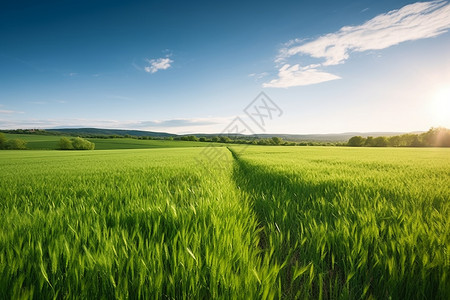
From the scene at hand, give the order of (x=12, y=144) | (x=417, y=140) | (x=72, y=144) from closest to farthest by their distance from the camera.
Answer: (x=12, y=144) → (x=72, y=144) → (x=417, y=140)

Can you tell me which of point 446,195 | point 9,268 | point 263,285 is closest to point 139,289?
point 263,285

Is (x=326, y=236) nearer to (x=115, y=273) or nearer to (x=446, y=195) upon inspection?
(x=115, y=273)

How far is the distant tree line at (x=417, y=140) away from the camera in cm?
5806

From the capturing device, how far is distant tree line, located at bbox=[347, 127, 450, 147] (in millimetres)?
58062

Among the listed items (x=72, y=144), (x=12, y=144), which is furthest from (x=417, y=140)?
(x=12, y=144)

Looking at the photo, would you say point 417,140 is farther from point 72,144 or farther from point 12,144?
point 12,144

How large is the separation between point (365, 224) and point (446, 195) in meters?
2.14

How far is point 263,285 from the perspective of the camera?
1063 mm

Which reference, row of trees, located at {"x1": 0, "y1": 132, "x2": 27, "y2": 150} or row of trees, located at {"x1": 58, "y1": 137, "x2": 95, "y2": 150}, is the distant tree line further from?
row of trees, located at {"x1": 0, "y1": 132, "x2": 27, "y2": 150}

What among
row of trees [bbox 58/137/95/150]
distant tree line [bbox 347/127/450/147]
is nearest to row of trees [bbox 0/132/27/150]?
row of trees [bbox 58/137/95/150]

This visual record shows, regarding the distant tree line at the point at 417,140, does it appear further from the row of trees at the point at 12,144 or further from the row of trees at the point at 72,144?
the row of trees at the point at 12,144

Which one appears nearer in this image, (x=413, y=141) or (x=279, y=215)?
(x=279, y=215)

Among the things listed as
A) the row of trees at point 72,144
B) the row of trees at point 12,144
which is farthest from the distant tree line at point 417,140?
the row of trees at point 12,144

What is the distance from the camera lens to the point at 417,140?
65.4 metres
